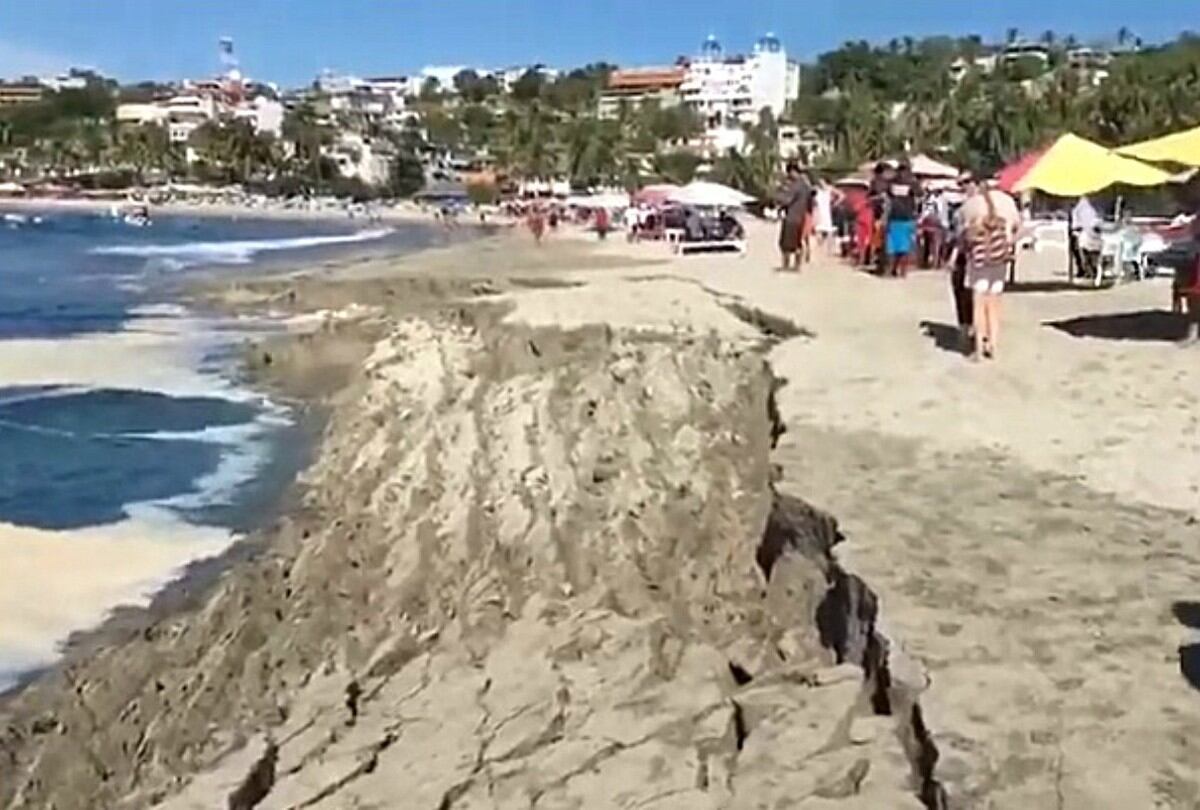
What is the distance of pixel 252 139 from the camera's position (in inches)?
6078

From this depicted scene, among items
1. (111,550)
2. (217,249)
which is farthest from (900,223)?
(217,249)

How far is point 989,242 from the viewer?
11.9 m

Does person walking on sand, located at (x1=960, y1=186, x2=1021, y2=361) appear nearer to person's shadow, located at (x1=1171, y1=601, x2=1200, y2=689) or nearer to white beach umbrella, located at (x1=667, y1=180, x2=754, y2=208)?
person's shadow, located at (x1=1171, y1=601, x2=1200, y2=689)

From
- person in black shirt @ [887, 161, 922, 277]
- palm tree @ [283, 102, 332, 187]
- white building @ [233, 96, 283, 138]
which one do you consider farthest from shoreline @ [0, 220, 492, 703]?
white building @ [233, 96, 283, 138]

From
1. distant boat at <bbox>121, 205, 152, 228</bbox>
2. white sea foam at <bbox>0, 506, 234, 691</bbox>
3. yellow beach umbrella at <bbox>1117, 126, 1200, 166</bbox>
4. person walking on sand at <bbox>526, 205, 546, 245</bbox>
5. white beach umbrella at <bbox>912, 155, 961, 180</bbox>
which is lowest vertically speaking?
distant boat at <bbox>121, 205, 152, 228</bbox>

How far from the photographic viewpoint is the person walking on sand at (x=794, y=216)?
23186 millimetres

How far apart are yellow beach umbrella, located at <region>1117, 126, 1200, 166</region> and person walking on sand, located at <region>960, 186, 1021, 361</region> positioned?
171cm

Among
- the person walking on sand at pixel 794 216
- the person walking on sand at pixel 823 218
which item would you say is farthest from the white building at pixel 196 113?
the person walking on sand at pixel 794 216

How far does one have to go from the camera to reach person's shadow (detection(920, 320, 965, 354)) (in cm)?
1334

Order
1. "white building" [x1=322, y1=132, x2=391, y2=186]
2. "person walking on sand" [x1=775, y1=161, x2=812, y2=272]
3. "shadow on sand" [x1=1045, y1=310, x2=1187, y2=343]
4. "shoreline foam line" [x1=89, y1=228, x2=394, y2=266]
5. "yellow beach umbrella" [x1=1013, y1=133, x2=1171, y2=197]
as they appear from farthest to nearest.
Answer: "white building" [x1=322, y1=132, x2=391, y2=186]
"shoreline foam line" [x1=89, y1=228, x2=394, y2=266]
"person walking on sand" [x1=775, y1=161, x2=812, y2=272]
"yellow beach umbrella" [x1=1013, y1=133, x2=1171, y2=197]
"shadow on sand" [x1=1045, y1=310, x2=1187, y2=343]

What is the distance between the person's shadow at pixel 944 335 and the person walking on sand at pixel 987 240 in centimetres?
104

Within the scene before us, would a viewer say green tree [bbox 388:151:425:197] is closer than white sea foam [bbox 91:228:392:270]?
No

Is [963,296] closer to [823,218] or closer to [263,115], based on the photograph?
[823,218]

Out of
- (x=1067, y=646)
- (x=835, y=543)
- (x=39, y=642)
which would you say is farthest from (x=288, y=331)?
(x=1067, y=646)
